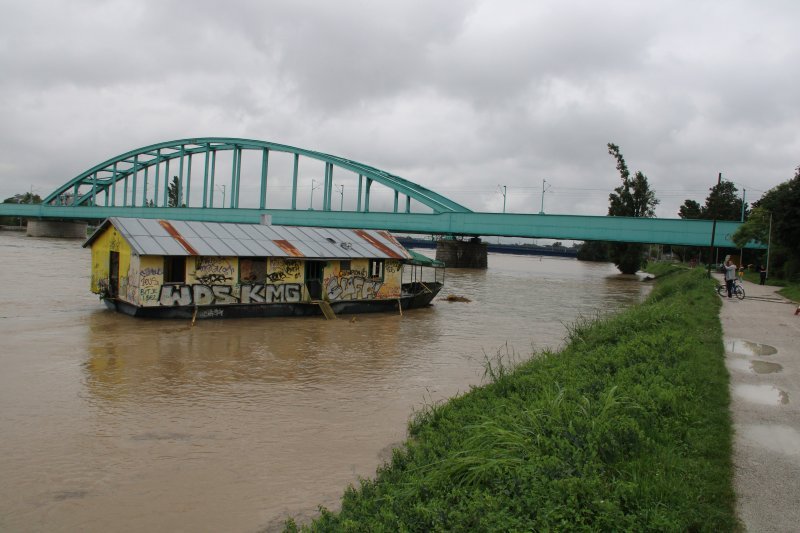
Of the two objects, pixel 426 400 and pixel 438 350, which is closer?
pixel 426 400

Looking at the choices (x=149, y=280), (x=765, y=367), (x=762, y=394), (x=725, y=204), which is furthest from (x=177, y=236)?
(x=725, y=204)

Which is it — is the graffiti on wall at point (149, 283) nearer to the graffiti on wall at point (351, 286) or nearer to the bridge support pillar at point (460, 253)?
the graffiti on wall at point (351, 286)

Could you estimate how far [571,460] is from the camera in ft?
17.8

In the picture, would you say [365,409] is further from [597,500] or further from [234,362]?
[597,500]

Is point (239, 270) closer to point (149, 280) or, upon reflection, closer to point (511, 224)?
point (149, 280)

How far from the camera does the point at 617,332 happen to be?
514 inches

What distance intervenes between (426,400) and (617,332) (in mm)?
4575

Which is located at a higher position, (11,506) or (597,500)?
(597,500)

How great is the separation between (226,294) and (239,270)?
42.7 inches

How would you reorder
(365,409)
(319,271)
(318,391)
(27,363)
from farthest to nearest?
1. (319,271)
2. (27,363)
3. (318,391)
4. (365,409)

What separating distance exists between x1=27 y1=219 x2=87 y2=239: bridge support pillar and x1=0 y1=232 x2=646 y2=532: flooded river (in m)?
95.9

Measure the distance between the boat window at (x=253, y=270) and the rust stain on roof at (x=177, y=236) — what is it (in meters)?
1.98

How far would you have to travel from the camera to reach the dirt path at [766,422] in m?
5.25

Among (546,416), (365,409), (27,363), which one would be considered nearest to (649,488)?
(546,416)
